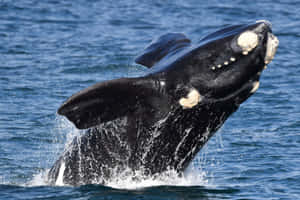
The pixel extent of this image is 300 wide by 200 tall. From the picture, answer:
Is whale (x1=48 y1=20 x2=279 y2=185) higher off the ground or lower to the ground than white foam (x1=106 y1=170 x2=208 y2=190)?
higher

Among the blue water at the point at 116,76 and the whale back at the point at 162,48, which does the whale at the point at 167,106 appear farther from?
the blue water at the point at 116,76

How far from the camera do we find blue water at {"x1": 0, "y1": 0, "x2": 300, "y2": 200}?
12041mm

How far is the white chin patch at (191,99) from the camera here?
1005cm

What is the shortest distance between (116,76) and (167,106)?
11691mm

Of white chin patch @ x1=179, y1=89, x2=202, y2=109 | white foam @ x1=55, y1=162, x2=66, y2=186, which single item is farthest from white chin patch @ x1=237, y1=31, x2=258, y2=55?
white foam @ x1=55, y1=162, x2=66, y2=186

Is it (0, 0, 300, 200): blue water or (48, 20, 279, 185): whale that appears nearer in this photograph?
(48, 20, 279, 185): whale

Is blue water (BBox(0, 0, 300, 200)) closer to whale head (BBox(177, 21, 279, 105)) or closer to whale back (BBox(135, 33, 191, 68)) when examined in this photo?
whale back (BBox(135, 33, 191, 68))

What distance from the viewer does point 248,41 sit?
9758 mm

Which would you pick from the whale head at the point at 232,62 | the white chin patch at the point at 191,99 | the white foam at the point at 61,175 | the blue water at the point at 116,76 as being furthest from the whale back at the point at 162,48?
the white foam at the point at 61,175

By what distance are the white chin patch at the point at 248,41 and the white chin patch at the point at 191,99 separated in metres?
1.01

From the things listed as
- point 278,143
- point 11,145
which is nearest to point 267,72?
point 278,143

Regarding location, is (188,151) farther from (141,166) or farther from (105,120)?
(105,120)

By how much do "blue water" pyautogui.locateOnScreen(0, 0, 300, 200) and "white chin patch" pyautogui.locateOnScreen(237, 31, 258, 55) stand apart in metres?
2.55

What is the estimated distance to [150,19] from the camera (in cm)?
3150
